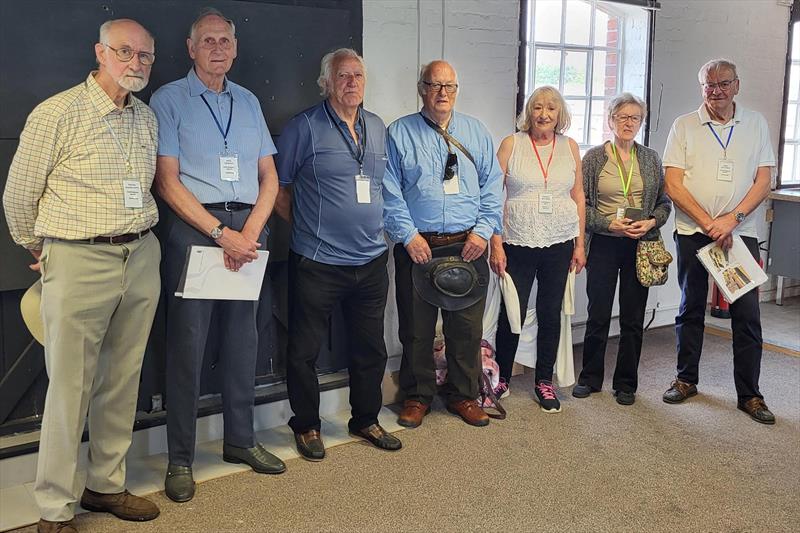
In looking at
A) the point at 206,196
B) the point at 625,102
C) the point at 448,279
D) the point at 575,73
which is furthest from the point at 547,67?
the point at 206,196

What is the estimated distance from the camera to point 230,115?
116 inches

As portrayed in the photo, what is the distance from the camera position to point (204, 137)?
2.86 meters

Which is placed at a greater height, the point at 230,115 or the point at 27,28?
the point at 27,28

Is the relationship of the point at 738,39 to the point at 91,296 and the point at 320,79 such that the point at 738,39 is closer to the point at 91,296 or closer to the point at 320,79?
the point at 320,79

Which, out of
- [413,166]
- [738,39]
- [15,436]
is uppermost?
[738,39]

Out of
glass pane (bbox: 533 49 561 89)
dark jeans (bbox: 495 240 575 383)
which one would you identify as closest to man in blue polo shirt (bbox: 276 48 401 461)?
dark jeans (bbox: 495 240 575 383)

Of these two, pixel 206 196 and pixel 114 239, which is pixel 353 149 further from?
pixel 114 239

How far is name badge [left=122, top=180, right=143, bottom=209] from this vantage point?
2.61m

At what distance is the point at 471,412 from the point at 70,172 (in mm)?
2134

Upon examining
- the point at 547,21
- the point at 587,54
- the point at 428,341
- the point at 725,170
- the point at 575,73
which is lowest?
the point at 428,341

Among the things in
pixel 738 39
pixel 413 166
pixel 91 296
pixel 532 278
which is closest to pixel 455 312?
pixel 532 278

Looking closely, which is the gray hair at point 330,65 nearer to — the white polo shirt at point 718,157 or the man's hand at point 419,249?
the man's hand at point 419,249

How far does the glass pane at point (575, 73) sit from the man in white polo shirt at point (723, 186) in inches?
46.4

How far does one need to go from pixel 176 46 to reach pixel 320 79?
60 centimetres
